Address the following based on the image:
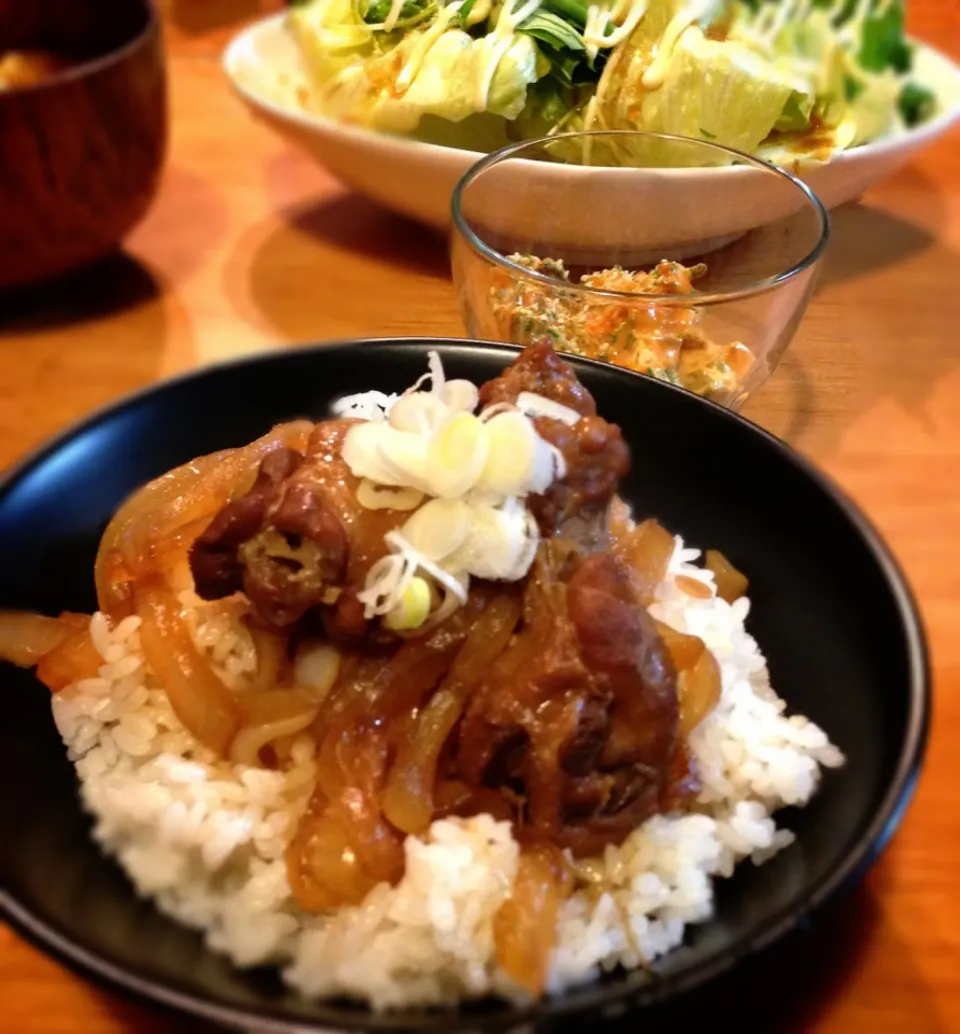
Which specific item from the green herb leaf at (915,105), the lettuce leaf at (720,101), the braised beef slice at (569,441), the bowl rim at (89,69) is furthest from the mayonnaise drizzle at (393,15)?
the green herb leaf at (915,105)

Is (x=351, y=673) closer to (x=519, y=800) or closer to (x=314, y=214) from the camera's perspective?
(x=519, y=800)

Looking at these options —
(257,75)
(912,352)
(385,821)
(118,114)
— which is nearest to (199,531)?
(385,821)

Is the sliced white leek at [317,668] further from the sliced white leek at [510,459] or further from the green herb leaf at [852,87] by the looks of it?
the green herb leaf at [852,87]

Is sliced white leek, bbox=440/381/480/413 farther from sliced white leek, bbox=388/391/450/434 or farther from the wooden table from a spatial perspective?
the wooden table

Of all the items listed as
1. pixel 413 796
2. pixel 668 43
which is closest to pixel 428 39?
pixel 668 43

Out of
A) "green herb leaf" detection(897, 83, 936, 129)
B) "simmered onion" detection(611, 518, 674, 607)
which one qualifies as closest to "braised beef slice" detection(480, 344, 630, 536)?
"simmered onion" detection(611, 518, 674, 607)

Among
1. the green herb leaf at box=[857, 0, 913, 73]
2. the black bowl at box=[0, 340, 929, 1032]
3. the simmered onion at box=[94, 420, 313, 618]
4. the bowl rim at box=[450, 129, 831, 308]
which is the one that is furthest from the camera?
the green herb leaf at box=[857, 0, 913, 73]

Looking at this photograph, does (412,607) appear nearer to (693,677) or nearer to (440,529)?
(440,529)
